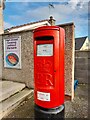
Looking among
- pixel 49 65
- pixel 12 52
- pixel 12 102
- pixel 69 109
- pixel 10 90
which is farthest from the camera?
pixel 12 52

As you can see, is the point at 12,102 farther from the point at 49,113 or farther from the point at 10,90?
the point at 49,113

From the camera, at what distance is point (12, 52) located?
539 cm

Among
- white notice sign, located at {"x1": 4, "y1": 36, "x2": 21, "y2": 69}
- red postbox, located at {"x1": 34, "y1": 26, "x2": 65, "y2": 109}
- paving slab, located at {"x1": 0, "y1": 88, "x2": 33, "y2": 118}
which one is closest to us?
red postbox, located at {"x1": 34, "y1": 26, "x2": 65, "y2": 109}

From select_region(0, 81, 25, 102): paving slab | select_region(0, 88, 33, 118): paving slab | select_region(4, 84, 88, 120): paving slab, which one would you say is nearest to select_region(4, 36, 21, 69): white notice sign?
select_region(0, 81, 25, 102): paving slab

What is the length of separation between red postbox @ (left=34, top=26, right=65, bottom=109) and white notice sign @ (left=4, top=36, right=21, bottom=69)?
2.68 metres

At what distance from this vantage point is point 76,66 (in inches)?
245

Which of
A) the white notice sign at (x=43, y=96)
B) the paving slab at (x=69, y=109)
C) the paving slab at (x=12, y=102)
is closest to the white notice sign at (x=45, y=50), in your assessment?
the white notice sign at (x=43, y=96)

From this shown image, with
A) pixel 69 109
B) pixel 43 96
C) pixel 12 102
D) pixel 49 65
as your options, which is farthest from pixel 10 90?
pixel 49 65

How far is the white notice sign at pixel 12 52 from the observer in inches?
204

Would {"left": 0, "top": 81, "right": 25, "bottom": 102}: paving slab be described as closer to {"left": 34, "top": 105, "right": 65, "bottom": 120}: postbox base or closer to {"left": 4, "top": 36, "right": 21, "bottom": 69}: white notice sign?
{"left": 4, "top": 36, "right": 21, "bottom": 69}: white notice sign

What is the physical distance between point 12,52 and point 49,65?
3.21m

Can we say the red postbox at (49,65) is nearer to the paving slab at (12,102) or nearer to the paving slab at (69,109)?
the paving slab at (69,109)

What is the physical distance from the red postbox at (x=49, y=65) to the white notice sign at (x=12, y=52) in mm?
2680

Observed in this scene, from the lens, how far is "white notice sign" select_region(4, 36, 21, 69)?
17.0 ft
